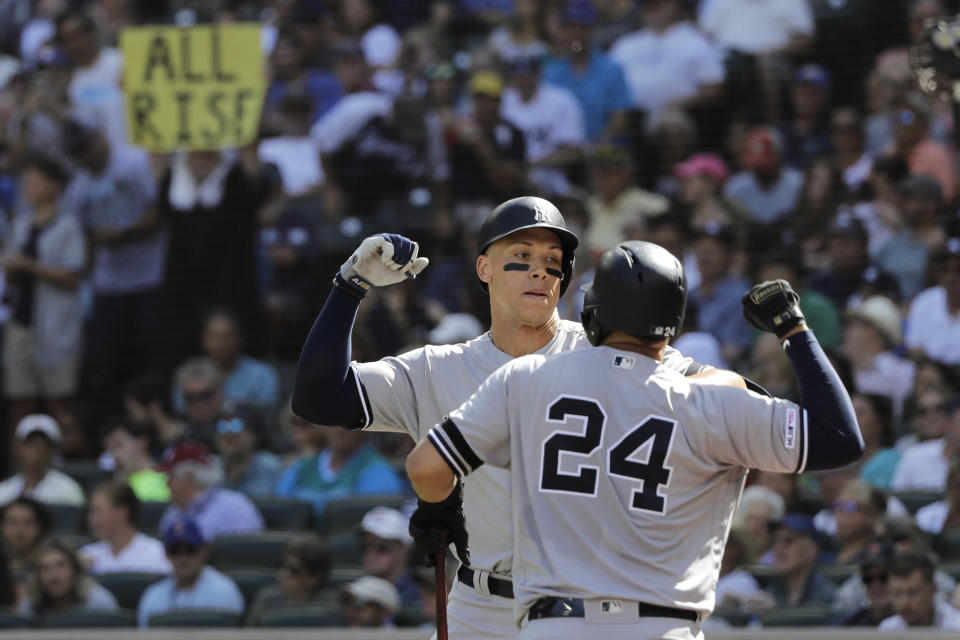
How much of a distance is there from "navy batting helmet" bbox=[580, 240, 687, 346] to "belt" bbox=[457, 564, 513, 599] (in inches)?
33.6

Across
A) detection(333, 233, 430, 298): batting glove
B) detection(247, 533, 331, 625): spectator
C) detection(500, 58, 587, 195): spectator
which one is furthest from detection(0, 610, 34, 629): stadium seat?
detection(333, 233, 430, 298): batting glove

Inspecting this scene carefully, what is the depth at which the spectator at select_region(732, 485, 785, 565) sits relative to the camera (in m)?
6.95

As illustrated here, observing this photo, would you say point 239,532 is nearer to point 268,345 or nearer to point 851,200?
point 268,345

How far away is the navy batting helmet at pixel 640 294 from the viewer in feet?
10.5

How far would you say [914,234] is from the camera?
821 cm

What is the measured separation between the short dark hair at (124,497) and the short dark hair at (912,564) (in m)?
3.78

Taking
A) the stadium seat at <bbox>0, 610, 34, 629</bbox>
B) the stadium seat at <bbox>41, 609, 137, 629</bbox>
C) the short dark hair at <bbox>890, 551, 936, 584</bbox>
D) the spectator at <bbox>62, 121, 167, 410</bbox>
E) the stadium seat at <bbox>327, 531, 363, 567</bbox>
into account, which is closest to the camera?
the short dark hair at <bbox>890, 551, 936, 584</bbox>

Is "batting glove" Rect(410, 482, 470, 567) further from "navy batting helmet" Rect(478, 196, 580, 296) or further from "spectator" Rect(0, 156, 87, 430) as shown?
"spectator" Rect(0, 156, 87, 430)

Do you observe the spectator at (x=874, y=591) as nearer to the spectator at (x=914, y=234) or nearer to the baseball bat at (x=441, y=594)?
the spectator at (x=914, y=234)

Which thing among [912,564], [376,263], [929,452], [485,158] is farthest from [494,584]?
[485,158]

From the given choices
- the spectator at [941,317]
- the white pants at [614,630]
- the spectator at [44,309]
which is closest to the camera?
the white pants at [614,630]

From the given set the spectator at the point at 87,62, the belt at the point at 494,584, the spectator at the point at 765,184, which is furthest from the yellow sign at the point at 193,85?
the belt at the point at 494,584

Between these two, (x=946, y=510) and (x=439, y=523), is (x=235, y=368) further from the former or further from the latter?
(x=439, y=523)

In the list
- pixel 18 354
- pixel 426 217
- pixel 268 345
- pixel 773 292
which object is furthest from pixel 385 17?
pixel 773 292
